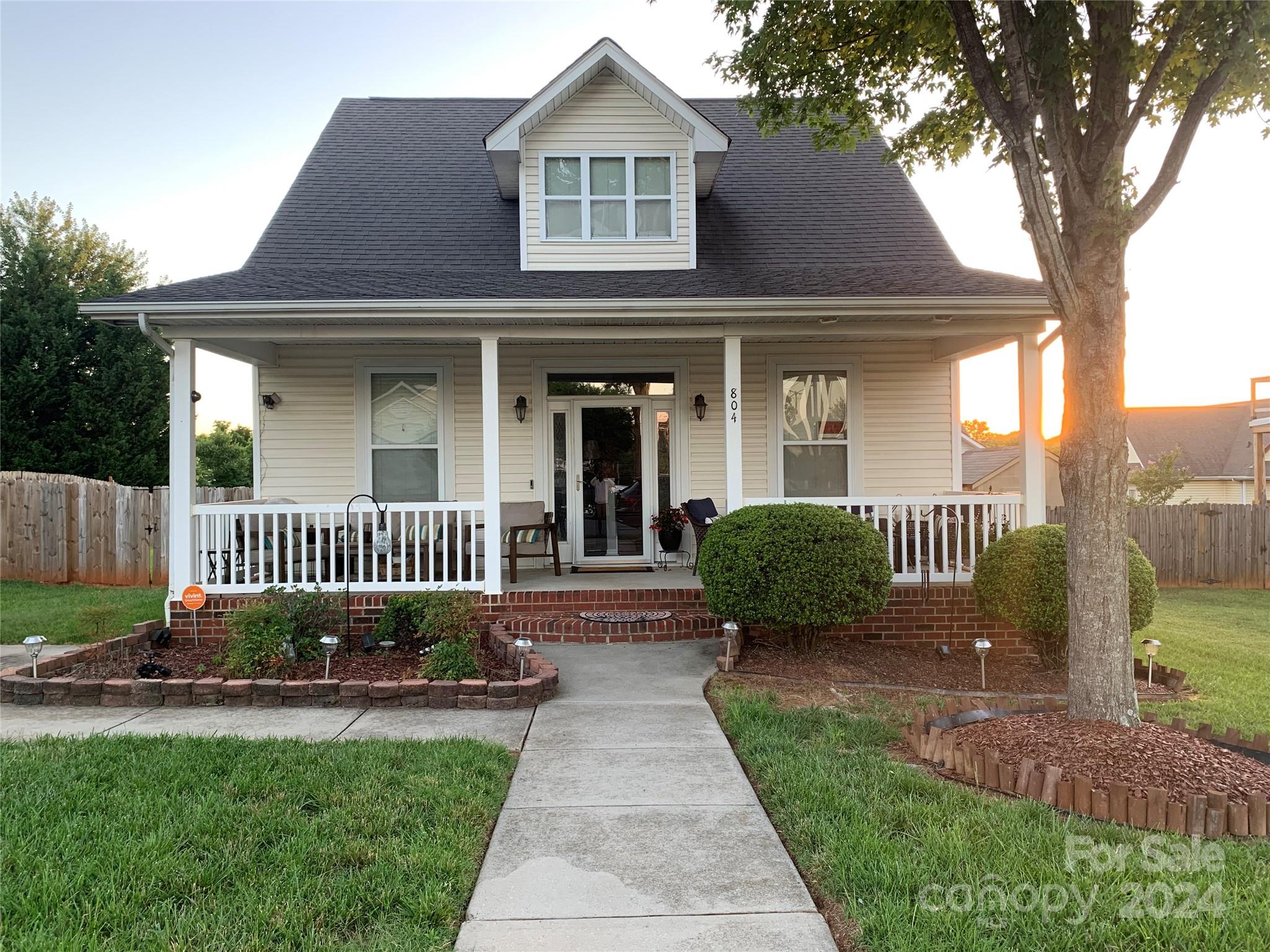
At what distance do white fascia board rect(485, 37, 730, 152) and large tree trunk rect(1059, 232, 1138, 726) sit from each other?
5931mm

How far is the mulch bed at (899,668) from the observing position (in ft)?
20.2

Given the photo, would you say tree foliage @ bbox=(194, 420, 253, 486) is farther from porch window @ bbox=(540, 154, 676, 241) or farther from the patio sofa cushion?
porch window @ bbox=(540, 154, 676, 241)

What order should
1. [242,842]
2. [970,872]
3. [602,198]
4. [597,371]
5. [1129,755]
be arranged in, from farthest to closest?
[597,371] < [602,198] < [1129,755] < [242,842] < [970,872]

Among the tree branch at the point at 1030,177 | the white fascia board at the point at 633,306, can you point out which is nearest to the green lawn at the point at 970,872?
the tree branch at the point at 1030,177

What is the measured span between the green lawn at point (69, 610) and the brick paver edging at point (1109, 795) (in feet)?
23.9

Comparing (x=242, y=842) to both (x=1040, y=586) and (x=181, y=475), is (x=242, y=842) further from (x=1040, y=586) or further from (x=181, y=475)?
(x=1040, y=586)

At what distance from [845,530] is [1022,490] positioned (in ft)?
8.47

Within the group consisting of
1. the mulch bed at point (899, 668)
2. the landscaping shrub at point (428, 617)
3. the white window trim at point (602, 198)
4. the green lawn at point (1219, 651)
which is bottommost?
the green lawn at point (1219, 651)

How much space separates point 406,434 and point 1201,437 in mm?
36491

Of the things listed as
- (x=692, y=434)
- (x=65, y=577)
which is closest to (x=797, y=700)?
(x=692, y=434)

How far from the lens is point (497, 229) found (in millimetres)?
10047

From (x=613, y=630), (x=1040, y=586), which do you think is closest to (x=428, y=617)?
(x=613, y=630)

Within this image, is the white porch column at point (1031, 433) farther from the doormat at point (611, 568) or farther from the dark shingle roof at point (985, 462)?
the dark shingle roof at point (985, 462)

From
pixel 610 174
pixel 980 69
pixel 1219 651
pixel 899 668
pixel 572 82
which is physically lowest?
pixel 1219 651
